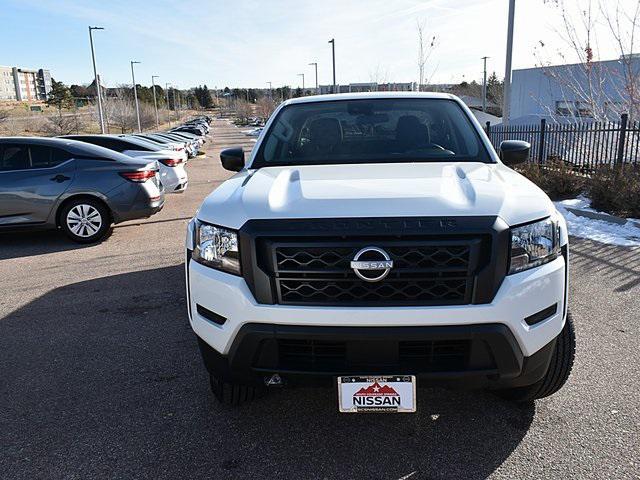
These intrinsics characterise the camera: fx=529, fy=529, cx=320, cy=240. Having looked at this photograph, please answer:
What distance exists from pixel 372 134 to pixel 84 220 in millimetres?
5320

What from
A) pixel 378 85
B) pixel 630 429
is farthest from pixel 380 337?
pixel 378 85

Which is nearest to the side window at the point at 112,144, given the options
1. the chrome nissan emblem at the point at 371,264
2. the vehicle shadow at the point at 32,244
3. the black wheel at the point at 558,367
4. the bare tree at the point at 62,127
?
the vehicle shadow at the point at 32,244

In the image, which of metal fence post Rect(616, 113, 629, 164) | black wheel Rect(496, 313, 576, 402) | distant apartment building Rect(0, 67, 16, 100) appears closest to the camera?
black wheel Rect(496, 313, 576, 402)

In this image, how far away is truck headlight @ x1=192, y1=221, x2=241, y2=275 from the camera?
2496mm

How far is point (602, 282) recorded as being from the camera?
5332mm

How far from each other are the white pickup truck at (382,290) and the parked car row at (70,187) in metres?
5.66

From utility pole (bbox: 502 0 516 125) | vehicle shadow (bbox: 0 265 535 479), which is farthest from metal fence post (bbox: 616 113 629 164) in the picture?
vehicle shadow (bbox: 0 265 535 479)

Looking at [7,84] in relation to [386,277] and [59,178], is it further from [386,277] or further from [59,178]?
[386,277]

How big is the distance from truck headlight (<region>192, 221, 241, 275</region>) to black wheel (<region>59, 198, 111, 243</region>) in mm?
5623

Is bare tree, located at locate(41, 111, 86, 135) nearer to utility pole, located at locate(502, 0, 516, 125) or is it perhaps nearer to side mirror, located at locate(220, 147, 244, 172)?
utility pole, located at locate(502, 0, 516, 125)

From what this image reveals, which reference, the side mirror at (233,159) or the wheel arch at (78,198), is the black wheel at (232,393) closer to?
the side mirror at (233,159)

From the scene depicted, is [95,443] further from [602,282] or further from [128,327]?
[602,282]

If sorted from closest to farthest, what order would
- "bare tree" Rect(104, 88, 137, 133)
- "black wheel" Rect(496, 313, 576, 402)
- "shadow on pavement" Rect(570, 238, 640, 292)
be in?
"black wheel" Rect(496, 313, 576, 402), "shadow on pavement" Rect(570, 238, 640, 292), "bare tree" Rect(104, 88, 137, 133)

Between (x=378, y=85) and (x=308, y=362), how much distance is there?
30916mm
